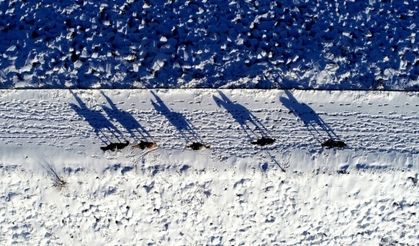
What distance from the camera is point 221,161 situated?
393cm

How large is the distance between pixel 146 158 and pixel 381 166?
180 cm

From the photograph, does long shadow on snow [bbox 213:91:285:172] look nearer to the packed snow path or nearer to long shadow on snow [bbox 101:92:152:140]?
the packed snow path

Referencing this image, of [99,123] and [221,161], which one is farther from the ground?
[99,123]

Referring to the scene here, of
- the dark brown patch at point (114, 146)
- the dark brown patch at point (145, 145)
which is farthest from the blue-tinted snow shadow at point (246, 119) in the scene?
the dark brown patch at point (114, 146)

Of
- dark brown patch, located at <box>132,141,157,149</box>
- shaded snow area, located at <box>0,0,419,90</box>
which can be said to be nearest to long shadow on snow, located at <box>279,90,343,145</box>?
shaded snow area, located at <box>0,0,419,90</box>

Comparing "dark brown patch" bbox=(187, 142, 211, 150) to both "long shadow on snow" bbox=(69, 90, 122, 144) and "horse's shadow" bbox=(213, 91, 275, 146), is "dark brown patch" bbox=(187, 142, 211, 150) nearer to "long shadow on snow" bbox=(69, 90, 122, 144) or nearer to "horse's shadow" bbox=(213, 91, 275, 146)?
"horse's shadow" bbox=(213, 91, 275, 146)

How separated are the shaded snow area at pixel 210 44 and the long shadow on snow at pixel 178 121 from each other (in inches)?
6.4

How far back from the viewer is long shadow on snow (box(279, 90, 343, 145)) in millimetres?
3881

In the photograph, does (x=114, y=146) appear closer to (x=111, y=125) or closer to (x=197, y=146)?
(x=111, y=125)

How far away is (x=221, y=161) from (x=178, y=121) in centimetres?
45

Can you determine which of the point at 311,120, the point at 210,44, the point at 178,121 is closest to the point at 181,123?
the point at 178,121

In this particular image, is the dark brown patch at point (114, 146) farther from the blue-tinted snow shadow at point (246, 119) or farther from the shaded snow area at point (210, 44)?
the blue-tinted snow shadow at point (246, 119)

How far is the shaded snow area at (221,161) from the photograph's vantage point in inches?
153

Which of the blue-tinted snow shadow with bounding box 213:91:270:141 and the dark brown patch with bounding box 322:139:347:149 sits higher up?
the blue-tinted snow shadow with bounding box 213:91:270:141
